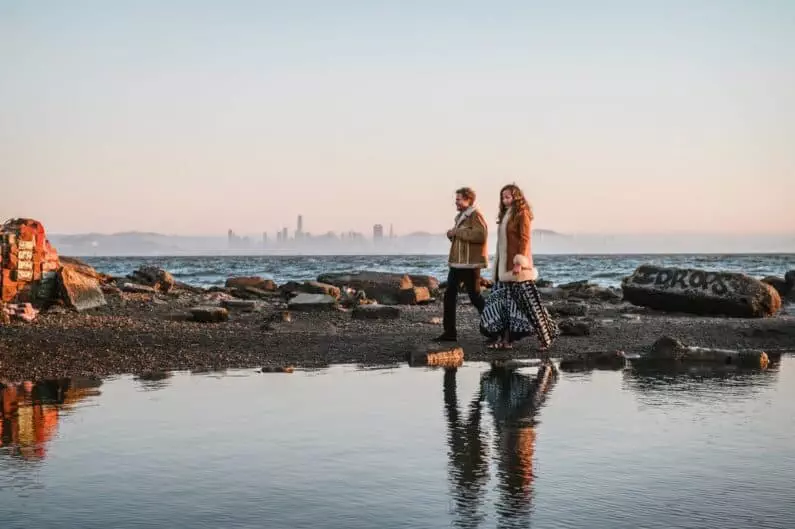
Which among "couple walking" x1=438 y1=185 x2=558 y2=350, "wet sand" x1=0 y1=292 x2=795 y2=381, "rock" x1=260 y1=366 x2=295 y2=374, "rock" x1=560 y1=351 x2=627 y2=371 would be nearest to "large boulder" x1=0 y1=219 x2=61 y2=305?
"wet sand" x1=0 y1=292 x2=795 y2=381

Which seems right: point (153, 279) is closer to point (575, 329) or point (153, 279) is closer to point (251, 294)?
point (251, 294)

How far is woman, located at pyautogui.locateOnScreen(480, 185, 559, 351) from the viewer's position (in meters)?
12.2

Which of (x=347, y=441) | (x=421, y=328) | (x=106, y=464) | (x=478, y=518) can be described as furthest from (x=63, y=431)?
(x=421, y=328)

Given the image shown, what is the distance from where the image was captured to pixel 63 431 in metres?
6.60

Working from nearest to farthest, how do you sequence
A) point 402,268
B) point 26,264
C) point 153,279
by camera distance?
point 26,264 < point 153,279 < point 402,268

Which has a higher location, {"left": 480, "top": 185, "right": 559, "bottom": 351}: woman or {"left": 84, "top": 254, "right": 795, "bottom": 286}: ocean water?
{"left": 480, "top": 185, "right": 559, "bottom": 351}: woman

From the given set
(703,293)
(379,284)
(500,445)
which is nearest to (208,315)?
(379,284)

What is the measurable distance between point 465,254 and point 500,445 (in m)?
6.89

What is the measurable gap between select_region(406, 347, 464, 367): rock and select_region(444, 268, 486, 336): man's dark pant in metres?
1.77

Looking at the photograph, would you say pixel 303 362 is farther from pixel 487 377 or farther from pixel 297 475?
pixel 297 475

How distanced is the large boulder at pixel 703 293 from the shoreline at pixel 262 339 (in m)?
0.71

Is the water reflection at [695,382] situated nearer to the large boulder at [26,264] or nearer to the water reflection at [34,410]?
the water reflection at [34,410]

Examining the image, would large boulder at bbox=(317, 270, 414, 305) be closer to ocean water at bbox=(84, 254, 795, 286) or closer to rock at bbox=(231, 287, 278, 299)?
rock at bbox=(231, 287, 278, 299)

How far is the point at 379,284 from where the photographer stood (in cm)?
2422
